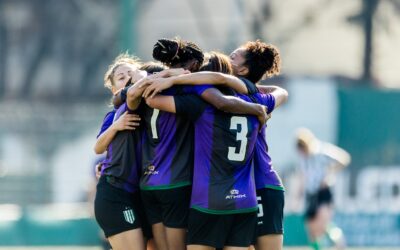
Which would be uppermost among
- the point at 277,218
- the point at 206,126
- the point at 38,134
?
the point at 38,134

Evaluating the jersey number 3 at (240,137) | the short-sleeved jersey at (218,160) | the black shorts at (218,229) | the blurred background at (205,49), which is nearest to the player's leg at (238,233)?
the black shorts at (218,229)

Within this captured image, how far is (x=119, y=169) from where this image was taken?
841 cm

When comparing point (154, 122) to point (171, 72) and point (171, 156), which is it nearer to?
point (171, 156)

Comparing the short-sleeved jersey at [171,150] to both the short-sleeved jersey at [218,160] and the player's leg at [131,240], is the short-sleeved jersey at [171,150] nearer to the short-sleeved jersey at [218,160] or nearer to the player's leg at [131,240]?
the short-sleeved jersey at [218,160]

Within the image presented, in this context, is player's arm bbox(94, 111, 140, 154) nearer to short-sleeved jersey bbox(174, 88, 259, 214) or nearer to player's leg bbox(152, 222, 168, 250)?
short-sleeved jersey bbox(174, 88, 259, 214)

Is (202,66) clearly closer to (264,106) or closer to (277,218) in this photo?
(264,106)

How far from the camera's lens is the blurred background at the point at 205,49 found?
18.1 meters

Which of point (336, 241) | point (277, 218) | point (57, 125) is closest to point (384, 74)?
point (336, 241)

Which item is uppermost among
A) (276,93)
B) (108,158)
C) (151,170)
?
(276,93)

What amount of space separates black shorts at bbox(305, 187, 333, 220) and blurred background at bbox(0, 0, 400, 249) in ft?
3.54

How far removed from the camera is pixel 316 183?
15852 millimetres

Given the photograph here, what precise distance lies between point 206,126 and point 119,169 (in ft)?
2.54

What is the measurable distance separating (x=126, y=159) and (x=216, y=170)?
2.29 feet

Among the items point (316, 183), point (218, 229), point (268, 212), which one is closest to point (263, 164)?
point (268, 212)
